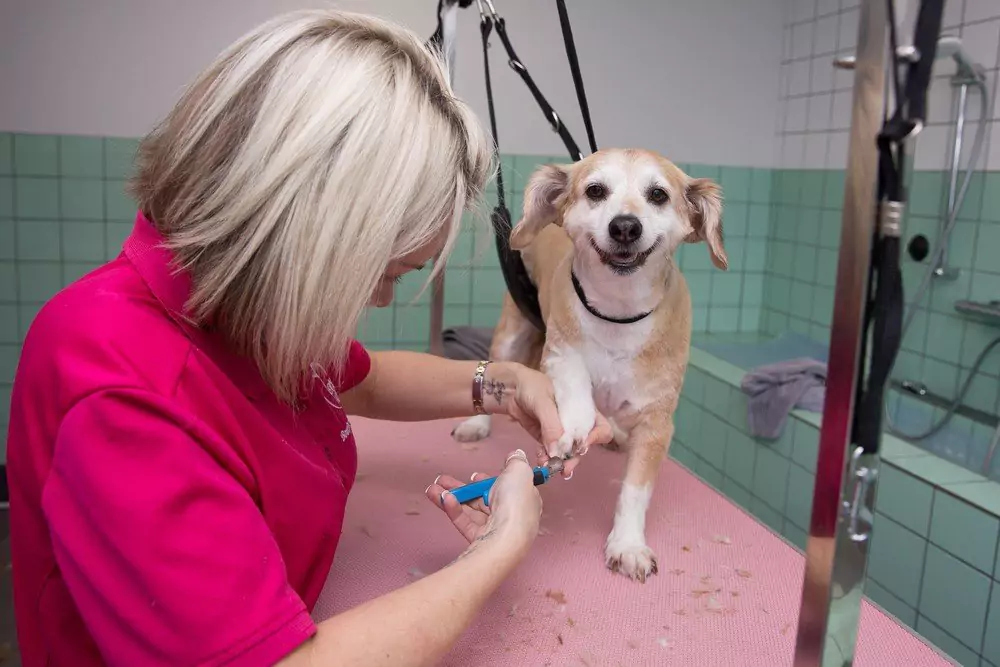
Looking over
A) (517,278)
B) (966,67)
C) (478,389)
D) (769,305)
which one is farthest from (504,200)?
(769,305)

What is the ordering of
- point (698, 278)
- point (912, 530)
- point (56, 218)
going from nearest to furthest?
point (912, 530) → point (56, 218) → point (698, 278)

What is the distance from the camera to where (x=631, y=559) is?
1041mm

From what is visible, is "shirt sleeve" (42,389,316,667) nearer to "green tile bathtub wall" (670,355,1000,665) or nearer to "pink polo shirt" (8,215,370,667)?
"pink polo shirt" (8,215,370,667)

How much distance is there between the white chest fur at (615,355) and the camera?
1125 mm

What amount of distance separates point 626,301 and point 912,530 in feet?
4.14

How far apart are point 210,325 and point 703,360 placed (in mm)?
2358

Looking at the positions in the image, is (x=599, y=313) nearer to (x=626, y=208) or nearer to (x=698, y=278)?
(x=626, y=208)

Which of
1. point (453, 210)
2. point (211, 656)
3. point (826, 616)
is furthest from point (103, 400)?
point (826, 616)

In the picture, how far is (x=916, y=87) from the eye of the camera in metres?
0.45

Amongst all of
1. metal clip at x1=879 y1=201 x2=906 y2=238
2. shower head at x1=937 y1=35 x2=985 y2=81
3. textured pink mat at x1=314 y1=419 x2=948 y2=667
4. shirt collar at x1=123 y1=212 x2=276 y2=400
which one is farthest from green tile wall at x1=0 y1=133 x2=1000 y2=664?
metal clip at x1=879 y1=201 x2=906 y2=238

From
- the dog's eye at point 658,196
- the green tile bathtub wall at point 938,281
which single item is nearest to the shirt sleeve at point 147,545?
the dog's eye at point 658,196

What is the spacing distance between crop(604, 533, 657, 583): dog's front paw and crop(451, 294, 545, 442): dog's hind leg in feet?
1.68

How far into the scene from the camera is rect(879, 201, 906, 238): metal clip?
1.54 ft

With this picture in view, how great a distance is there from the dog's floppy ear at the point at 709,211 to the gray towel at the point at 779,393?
1354mm
